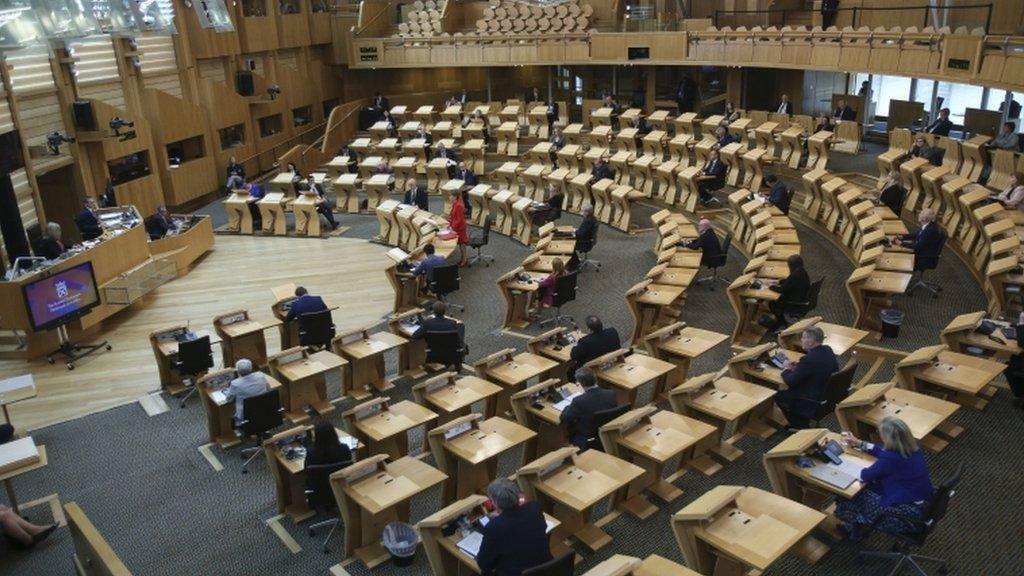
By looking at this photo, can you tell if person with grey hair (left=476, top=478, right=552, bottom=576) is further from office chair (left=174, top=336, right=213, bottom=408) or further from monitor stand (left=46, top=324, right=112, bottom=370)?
monitor stand (left=46, top=324, right=112, bottom=370)

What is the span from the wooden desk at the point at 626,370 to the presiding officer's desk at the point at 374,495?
2175mm

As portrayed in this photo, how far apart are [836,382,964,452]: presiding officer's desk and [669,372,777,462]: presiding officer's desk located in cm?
70

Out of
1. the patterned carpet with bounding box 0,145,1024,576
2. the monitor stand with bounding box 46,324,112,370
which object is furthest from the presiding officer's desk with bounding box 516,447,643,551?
the monitor stand with bounding box 46,324,112,370

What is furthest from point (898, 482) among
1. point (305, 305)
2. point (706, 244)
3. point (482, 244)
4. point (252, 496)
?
point (482, 244)

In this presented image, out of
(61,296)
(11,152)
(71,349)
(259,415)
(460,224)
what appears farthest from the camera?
(460,224)

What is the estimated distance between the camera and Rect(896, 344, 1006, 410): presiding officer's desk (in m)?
7.29

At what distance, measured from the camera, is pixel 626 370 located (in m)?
8.05

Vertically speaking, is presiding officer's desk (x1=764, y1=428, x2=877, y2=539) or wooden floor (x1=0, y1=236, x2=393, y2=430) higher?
presiding officer's desk (x1=764, y1=428, x2=877, y2=539)

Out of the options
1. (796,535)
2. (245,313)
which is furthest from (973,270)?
(245,313)

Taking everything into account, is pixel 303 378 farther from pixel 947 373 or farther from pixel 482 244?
pixel 947 373

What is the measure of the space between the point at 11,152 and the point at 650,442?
11383 millimetres

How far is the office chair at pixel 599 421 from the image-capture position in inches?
270

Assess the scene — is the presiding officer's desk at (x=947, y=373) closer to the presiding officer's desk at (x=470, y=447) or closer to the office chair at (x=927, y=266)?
the office chair at (x=927, y=266)

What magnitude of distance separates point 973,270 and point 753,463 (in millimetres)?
6149
